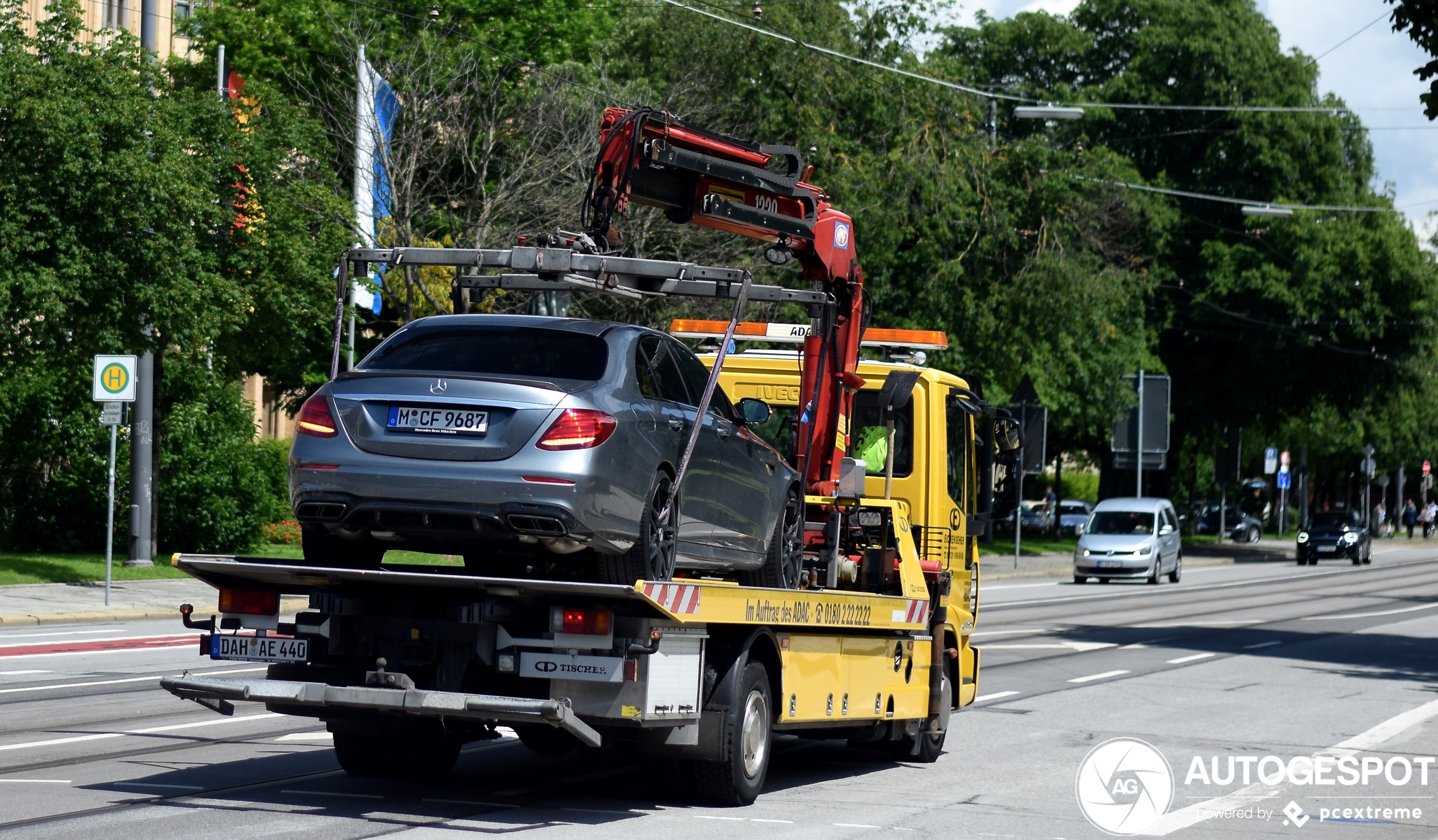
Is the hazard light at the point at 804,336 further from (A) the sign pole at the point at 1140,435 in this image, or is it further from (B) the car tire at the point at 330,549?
(A) the sign pole at the point at 1140,435

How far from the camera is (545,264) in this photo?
29.7 ft

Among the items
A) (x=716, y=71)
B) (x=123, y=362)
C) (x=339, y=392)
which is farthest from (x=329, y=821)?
(x=716, y=71)

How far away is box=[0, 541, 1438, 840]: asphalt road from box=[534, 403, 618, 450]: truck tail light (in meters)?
1.79

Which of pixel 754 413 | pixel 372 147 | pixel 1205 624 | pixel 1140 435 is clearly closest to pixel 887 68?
pixel 372 147

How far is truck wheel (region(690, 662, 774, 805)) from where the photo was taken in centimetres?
893

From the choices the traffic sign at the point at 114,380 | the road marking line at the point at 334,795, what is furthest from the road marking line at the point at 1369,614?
the road marking line at the point at 334,795

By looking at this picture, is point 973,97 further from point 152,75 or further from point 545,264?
point 545,264

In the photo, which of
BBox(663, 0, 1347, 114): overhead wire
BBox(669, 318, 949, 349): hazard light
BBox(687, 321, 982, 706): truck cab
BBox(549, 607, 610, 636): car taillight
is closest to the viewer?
BBox(549, 607, 610, 636): car taillight

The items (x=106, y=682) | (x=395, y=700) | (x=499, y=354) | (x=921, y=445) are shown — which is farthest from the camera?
(x=106, y=682)

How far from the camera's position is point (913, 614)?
11234 mm

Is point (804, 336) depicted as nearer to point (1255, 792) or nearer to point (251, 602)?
point (1255, 792)

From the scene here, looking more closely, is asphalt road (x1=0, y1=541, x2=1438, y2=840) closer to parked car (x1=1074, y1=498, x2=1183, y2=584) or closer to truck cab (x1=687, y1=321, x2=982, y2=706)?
truck cab (x1=687, y1=321, x2=982, y2=706)

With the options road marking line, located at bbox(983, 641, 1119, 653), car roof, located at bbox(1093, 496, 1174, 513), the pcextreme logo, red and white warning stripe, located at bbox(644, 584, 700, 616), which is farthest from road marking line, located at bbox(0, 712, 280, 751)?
car roof, located at bbox(1093, 496, 1174, 513)

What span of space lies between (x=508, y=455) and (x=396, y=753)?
96.3 inches
